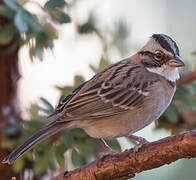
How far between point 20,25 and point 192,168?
288 cm

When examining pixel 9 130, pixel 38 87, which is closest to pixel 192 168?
pixel 38 87

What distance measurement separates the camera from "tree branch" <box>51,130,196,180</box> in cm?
249

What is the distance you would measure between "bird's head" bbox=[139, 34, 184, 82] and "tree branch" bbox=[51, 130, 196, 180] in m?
0.94

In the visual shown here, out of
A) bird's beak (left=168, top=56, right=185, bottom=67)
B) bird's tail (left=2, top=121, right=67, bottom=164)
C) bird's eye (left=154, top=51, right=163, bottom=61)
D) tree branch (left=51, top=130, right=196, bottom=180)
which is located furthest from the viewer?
bird's eye (left=154, top=51, right=163, bottom=61)

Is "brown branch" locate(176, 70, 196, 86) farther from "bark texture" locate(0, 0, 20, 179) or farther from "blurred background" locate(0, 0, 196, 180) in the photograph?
"bark texture" locate(0, 0, 20, 179)

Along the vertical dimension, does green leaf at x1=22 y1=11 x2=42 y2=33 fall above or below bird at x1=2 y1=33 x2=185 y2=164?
above

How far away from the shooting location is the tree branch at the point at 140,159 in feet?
8.18

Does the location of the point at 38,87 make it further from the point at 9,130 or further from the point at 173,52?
the point at 173,52

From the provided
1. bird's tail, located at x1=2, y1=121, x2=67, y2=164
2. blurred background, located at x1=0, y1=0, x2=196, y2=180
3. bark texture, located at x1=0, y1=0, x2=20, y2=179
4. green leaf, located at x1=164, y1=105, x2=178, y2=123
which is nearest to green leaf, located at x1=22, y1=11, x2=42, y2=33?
blurred background, located at x1=0, y1=0, x2=196, y2=180

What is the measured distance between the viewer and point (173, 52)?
Result: 138 inches

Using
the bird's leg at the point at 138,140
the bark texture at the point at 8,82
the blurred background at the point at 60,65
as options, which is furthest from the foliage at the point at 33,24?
the bird's leg at the point at 138,140

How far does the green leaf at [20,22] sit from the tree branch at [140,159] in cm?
95

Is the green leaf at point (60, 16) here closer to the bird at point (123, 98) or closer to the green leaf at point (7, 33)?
the green leaf at point (7, 33)

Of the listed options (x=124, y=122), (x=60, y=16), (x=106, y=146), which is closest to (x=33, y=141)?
(x=106, y=146)
